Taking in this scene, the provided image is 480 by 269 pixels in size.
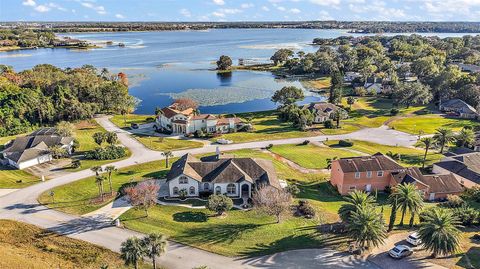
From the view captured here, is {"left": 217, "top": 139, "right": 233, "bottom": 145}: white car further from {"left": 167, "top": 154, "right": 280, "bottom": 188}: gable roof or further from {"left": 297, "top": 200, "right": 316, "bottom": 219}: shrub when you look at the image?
{"left": 297, "top": 200, "right": 316, "bottom": 219}: shrub

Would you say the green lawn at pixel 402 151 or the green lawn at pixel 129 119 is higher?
the green lawn at pixel 129 119

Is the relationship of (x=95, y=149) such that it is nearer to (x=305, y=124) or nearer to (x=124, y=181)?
(x=124, y=181)

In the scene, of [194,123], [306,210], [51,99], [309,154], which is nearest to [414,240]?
[306,210]

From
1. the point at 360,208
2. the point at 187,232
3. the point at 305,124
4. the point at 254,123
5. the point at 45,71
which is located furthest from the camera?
the point at 45,71

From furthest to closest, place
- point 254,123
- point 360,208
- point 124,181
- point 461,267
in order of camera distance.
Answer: point 254,123 → point 124,181 → point 360,208 → point 461,267

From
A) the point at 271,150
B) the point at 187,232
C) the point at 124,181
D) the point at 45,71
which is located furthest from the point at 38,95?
the point at 187,232

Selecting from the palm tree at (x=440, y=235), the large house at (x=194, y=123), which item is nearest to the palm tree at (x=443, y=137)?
the palm tree at (x=440, y=235)

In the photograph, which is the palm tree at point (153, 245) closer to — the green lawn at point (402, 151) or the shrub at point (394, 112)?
the green lawn at point (402, 151)
